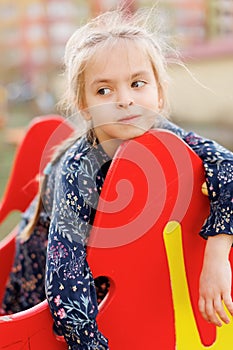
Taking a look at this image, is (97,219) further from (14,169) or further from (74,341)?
(14,169)

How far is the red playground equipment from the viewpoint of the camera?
2.09 ft

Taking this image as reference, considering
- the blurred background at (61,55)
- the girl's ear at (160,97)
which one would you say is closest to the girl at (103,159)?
the girl's ear at (160,97)

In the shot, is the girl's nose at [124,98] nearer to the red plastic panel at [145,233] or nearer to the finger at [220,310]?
the red plastic panel at [145,233]

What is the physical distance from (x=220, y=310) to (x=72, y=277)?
168mm

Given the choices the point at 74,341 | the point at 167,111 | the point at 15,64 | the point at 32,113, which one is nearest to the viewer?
the point at 74,341

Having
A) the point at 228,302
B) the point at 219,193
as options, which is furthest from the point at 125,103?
the point at 228,302

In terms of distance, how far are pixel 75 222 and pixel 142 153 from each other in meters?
0.11

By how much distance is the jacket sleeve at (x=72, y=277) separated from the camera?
62 centimetres

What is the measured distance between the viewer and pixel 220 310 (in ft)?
2.09

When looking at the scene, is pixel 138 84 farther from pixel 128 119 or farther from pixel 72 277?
pixel 72 277

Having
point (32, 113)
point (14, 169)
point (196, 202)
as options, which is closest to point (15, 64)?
point (32, 113)

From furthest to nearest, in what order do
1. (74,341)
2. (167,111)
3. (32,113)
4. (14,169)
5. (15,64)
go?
1. (15,64)
2. (32,113)
3. (14,169)
4. (167,111)
5. (74,341)

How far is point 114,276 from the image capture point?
66cm

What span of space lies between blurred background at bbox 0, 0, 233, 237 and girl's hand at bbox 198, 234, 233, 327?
31 cm
